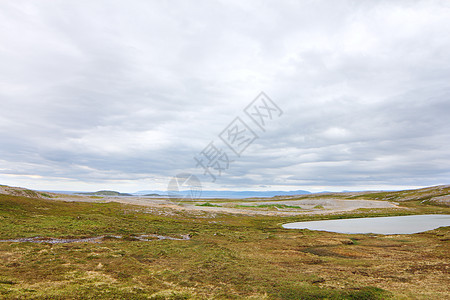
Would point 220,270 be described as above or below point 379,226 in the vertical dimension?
above

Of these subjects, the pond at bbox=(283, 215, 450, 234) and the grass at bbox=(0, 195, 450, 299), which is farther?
the pond at bbox=(283, 215, 450, 234)

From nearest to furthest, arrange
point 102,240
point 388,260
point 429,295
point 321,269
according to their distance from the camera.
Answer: point 429,295, point 321,269, point 388,260, point 102,240

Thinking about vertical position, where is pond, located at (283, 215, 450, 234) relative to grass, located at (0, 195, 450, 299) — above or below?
below

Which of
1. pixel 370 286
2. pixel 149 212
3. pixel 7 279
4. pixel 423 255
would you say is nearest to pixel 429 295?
pixel 370 286

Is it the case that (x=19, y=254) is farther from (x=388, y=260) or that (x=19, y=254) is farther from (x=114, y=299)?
(x=388, y=260)

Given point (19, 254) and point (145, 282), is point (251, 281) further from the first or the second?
point (19, 254)

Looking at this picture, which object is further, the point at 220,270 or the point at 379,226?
the point at 379,226

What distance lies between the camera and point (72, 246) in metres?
35.8

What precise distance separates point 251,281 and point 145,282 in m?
9.81

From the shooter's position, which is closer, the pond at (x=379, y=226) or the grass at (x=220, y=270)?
the grass at (x=220, y=270)

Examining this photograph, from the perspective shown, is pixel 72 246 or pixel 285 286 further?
pixel 72 246

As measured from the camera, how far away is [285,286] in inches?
901

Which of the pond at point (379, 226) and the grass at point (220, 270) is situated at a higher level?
the grass at point (220, 270)

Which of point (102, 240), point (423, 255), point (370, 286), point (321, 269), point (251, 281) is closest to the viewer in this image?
point (370, 286)
